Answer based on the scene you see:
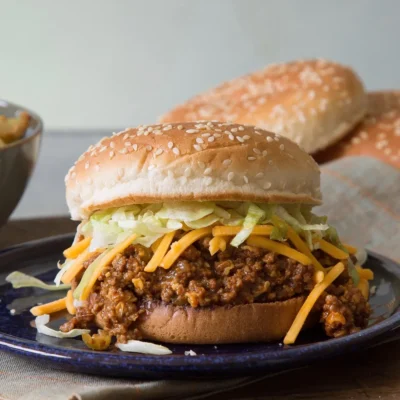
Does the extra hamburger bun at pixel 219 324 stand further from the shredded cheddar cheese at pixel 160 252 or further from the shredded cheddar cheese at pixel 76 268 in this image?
the shredded cheddar cheese at pixel 76 268

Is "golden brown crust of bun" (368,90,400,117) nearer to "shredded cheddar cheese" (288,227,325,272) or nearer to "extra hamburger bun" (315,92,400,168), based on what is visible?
"extra hamburger bun" (315,92,400,168)

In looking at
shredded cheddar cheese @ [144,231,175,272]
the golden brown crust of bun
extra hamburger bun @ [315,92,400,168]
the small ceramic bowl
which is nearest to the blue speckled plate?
shredded cheddar cheese @ [144,231,175,272]

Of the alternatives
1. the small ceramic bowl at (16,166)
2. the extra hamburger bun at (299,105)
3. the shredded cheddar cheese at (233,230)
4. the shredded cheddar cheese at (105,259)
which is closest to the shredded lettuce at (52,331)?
the shredded cheddar cheese at (105,259)

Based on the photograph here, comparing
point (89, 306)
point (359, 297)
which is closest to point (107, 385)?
point (89, 306)

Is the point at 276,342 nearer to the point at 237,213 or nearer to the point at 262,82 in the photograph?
the point at 237,213

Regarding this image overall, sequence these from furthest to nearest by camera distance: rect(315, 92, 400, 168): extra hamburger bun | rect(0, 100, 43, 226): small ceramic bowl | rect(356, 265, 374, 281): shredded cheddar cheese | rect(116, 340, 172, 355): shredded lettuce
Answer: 1. rect(315, 92, 400, 168): extra hamburger bun
2. rect(0, 100, 43, 226): small ceramic bowl
3. rect(356, 265, 374, 281): shredded cheddar cheese
4. rect(116, 340, 172, 355): shredded lettuce

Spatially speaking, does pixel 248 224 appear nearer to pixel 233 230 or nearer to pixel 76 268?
pixel 233 230
